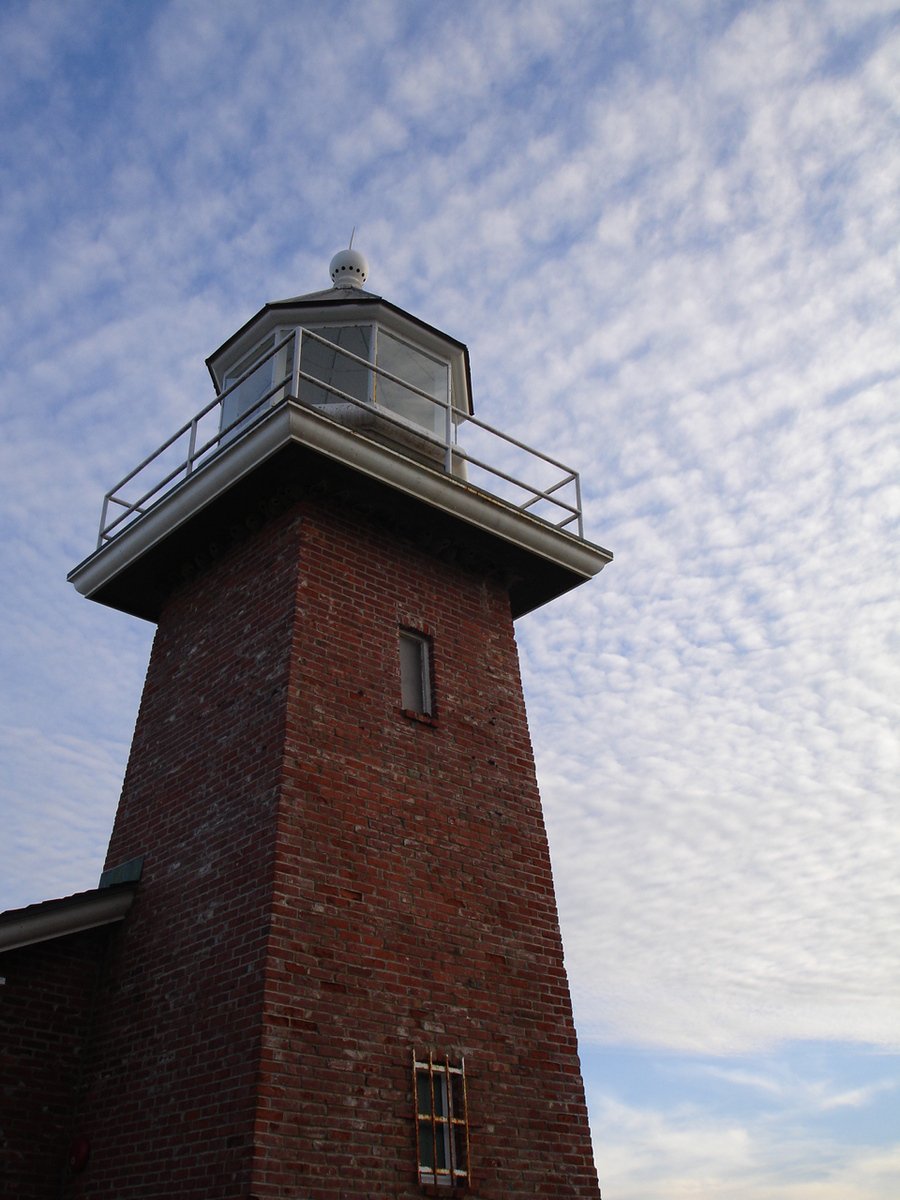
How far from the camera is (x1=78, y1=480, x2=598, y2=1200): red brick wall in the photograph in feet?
22.6

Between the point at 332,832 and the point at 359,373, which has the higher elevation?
the point at 359,373

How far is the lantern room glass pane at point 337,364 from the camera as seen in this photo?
11.2 metres

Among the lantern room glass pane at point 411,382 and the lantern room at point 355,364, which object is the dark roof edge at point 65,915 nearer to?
the lantern room at point 355,364

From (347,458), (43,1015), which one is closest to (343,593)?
(347,458)

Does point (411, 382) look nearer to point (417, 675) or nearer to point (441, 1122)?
point (417, 675)

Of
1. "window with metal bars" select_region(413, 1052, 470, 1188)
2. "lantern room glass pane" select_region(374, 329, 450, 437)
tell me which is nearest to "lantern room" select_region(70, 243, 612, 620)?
"lantern room glass pane" select_region(374, 329, 450, 437)

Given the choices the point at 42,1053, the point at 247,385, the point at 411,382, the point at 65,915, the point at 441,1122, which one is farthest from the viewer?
the point at 411,382

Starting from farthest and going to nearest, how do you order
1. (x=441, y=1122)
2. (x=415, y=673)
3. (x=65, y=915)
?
(x=415, y=673)
(x=65, y=915)
(x=441, y=1122)

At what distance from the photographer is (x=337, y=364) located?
1172cm

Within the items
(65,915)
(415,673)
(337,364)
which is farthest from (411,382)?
(65,915)

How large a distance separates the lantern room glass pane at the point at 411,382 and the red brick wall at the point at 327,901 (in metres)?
2.31

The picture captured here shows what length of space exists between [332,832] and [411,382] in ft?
18.7

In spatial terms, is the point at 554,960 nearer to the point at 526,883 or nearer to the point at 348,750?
the point at 526,883

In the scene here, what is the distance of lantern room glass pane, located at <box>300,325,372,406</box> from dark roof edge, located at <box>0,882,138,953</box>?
547cm
